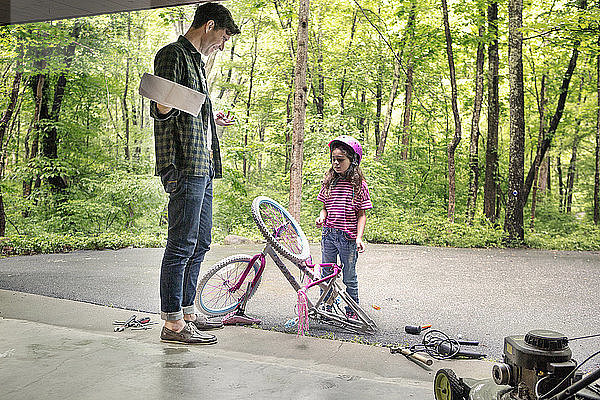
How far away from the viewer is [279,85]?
14.7 meters

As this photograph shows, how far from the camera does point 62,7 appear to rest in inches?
190

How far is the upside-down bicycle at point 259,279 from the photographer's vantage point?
326cm

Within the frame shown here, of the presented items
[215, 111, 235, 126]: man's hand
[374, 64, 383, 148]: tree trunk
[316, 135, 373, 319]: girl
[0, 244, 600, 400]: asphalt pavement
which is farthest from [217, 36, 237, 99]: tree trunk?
[215, 111, 235, 126]: man's hand

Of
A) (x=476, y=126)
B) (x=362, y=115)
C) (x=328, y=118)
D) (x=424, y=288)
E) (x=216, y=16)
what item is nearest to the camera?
(x=216, y=16)

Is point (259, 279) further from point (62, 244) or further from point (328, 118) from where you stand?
point (328, 118)

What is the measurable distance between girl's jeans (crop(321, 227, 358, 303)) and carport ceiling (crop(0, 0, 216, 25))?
2.17 metres

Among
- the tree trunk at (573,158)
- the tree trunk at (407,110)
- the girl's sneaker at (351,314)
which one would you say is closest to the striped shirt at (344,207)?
the girl's sneaker at (351,314)

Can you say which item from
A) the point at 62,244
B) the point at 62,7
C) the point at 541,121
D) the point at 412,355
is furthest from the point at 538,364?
the point at 541,121

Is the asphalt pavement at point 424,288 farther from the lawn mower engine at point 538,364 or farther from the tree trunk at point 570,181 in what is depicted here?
the tree trunk at point 570,181

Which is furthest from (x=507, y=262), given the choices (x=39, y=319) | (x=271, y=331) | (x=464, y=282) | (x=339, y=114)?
(x=339, y=114)

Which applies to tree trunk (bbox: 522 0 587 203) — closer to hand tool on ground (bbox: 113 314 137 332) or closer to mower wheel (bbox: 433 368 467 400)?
hand tool on ground (bbox: 113 314 137 332)

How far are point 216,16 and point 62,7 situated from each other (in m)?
2.71

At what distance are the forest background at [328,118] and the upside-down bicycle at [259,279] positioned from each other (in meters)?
5.57

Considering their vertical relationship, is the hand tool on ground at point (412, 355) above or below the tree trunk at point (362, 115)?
below
